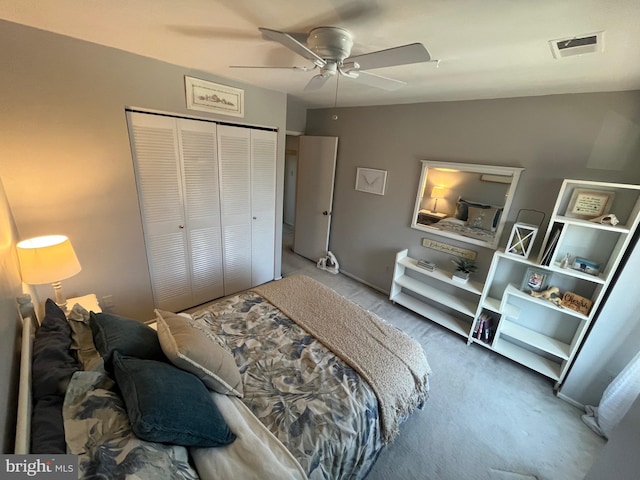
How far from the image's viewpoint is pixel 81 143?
190 cm

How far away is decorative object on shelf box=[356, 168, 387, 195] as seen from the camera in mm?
3315

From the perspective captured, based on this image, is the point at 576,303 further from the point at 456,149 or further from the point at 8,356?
the point at 8,356

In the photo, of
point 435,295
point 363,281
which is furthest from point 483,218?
point 363,281

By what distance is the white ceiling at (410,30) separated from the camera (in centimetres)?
110

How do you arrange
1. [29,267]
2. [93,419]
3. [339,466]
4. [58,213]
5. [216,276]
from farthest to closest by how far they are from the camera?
[216,276]
[58,213]
[29,267]
[339,466]
[93,419]

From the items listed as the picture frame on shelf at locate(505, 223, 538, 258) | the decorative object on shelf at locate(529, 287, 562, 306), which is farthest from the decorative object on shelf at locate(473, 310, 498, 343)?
the picture frame on shelf at locate(505, 223, 538, 258)

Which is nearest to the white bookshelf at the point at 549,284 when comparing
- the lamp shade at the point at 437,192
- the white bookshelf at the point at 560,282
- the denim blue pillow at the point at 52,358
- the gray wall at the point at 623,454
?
the white bookshelf at the point at 560,282

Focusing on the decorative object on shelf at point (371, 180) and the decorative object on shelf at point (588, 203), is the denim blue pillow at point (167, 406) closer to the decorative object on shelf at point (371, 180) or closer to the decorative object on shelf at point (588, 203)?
the decorative object on shelf at point (588, 203)

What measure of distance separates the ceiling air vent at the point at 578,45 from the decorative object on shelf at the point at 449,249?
182 centimetres

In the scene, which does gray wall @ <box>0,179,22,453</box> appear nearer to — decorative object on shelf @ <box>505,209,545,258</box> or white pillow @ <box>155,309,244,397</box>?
white pillow @ <box>155,309,244,397</box>

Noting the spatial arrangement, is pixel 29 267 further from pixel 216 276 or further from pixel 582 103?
pixel 582 103

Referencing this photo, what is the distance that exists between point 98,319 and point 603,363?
10.9 feet

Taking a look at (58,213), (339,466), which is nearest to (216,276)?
(58,213)

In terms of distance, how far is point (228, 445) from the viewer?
101cm
